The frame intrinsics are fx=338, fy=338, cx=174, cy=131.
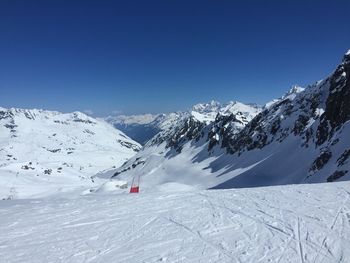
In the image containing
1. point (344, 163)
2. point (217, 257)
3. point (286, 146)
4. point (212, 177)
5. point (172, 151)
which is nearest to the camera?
point (217, 257)

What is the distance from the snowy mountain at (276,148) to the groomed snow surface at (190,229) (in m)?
30.0

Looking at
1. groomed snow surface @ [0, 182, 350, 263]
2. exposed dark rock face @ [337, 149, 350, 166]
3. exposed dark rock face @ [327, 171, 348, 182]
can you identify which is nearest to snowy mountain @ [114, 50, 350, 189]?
exposed dark rock face @ [337, 149, 350, 166]

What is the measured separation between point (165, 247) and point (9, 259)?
4932 millimetres

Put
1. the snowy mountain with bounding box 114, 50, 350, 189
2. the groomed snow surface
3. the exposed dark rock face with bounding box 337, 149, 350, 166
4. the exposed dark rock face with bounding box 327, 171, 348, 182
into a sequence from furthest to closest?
the snowy mountain with bounding box 114, 50, 350, 189
the exposed dark rock face with bounding box 337, 149, 350, 166
the exposed dark rock face with bounding box 327, 171, 348, 182
the groomed snow surface

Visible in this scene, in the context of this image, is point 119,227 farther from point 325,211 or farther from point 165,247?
point 325,211

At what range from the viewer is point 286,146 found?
7938 cm

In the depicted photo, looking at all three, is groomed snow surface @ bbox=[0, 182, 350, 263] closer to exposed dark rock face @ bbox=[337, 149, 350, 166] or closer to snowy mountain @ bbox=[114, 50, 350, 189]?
snowy mountain @ bbox=[114, 50, 350, 189]

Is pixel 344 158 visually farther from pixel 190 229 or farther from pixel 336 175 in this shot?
pixel 190 229

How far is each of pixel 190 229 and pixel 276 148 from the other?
246ft

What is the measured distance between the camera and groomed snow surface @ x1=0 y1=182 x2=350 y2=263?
1023 centimetres

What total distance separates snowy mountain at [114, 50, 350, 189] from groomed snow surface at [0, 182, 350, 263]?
30.0m

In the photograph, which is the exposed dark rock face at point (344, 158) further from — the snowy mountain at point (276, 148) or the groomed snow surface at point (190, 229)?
the groomed snow surface at point (190, 229)

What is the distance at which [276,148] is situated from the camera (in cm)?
8350

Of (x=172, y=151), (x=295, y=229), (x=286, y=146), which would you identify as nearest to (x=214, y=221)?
(x=295, y=229)
